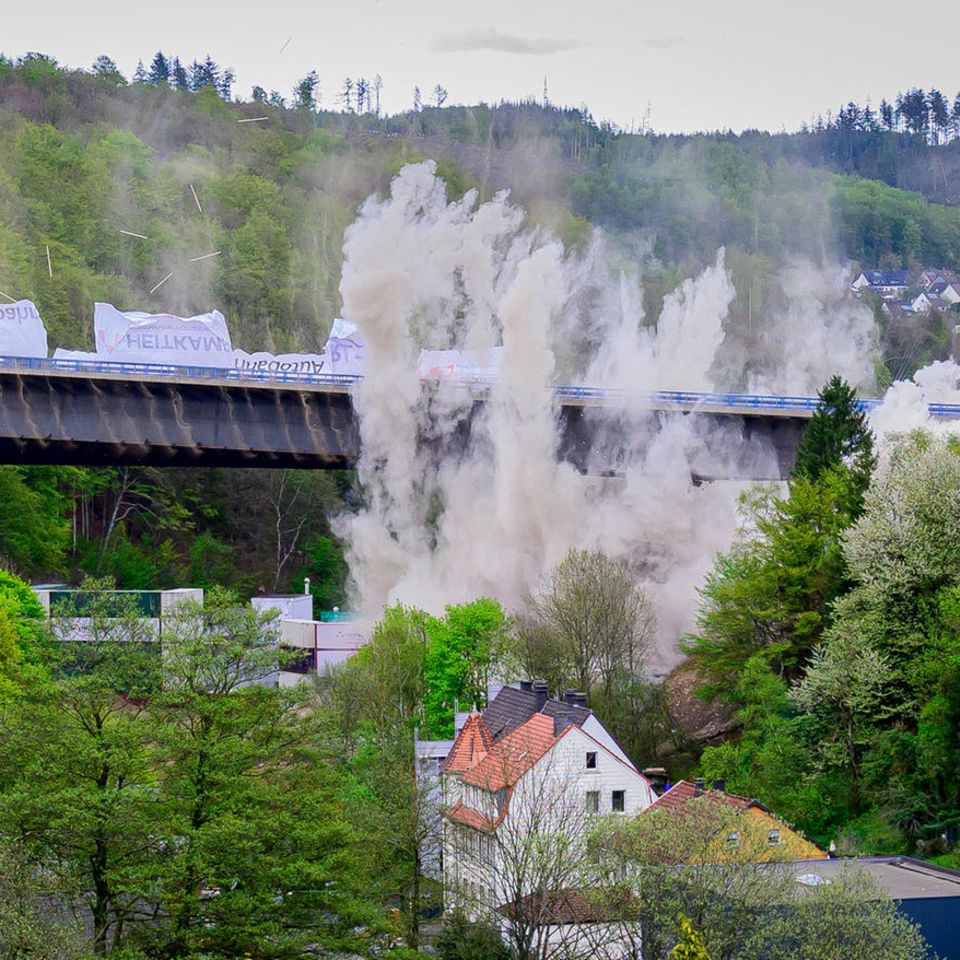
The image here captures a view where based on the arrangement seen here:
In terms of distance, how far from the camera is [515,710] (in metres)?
48.6

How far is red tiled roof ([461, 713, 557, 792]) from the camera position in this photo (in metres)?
42.3

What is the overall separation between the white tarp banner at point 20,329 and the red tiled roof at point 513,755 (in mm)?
31174

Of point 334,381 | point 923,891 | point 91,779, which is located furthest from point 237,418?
point 923,891

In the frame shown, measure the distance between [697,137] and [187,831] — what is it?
160520 millimetres

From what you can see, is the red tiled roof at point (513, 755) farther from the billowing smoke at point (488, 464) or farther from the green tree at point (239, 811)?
the billowing smoke at point (488, 464)

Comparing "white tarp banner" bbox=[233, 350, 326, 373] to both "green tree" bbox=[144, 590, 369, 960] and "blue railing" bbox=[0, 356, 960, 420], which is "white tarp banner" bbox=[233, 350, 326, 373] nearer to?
"blue railing" bbox=[0, 356, 960, 420]

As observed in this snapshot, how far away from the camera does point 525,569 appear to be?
6569 cm

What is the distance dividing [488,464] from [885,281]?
11310cm

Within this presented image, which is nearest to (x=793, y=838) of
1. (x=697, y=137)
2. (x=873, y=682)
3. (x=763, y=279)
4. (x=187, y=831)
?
(x=873, y=682)

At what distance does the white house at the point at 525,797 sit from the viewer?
3772 centimetres

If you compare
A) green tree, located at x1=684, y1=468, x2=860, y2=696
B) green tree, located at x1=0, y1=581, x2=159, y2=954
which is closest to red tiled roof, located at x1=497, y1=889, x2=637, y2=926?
green tree, located at x1=0, y1=581, x2=159, y2=954

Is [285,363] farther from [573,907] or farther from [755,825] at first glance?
[573,907]

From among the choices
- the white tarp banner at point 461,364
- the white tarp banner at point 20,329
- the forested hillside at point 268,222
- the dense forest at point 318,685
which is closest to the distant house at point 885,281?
the forested hillside at point 268,222

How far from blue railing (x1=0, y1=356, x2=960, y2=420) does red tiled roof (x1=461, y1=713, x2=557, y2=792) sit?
24.0m
